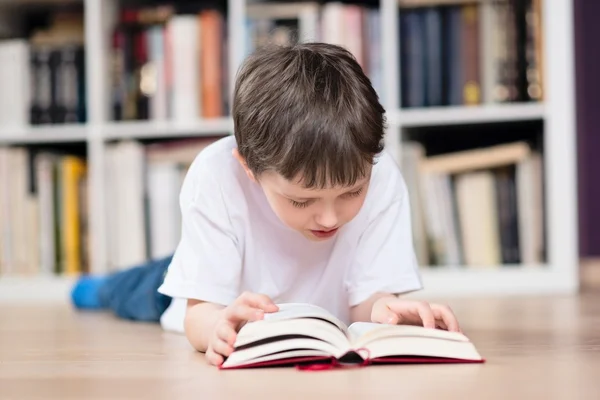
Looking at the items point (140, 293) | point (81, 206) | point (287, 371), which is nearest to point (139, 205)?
point (81, 206)

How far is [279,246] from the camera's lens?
1.38m

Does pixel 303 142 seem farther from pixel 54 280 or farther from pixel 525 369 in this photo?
pixel 54 280

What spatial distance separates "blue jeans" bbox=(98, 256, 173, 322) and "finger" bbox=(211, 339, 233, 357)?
0.64 meters

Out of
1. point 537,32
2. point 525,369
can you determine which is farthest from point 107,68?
point 525,369

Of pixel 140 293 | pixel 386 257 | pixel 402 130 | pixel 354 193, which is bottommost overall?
pixel 140 293

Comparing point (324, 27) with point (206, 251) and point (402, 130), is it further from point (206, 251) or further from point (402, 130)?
point (206, 251)

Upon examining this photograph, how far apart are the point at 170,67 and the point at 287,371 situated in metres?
1.47

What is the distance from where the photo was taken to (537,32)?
7.34 ft

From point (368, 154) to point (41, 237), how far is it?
1.53m

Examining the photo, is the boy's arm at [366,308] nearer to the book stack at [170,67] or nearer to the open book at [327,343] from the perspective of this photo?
the open book at [327,343]

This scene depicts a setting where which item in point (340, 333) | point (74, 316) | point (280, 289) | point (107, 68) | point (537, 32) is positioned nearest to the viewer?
point (340, 333)

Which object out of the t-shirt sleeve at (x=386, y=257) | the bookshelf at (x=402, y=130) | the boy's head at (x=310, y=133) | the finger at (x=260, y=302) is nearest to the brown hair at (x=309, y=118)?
the boy's head at (x=310, y=133)

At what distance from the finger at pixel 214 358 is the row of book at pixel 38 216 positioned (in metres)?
1.38

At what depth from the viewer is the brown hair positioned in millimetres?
1060
